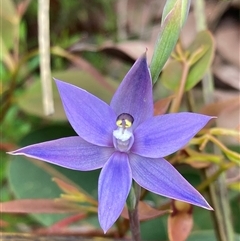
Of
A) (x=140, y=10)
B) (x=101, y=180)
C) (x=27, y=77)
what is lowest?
(x=101, y=180)

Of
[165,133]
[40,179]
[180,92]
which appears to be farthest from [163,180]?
[40,179]

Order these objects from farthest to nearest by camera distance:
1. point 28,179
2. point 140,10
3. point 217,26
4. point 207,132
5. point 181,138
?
point 140,10 < point 217,26 < point 28,179 < point 207,132 < point 181,138

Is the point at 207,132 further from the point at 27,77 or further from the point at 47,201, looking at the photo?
the point at 27,77

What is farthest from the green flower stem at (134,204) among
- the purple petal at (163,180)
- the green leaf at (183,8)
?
the green leaf at (183,8)

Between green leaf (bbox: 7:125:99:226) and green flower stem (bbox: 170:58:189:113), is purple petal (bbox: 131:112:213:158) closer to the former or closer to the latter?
green flower stem (bbox: 170:58:189:113)

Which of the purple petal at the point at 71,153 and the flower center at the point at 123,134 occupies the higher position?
the flower center at the point at 123,134

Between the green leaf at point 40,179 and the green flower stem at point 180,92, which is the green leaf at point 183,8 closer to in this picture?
the green flower stem at point 180,92

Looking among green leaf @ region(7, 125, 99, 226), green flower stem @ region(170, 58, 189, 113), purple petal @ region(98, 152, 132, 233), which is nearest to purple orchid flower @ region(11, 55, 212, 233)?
purple petal @ region(98, 152, 132, 233)

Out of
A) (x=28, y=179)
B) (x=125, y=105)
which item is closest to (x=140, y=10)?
(x=28, y=179)

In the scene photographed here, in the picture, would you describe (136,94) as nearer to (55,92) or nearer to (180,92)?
(180,92)
